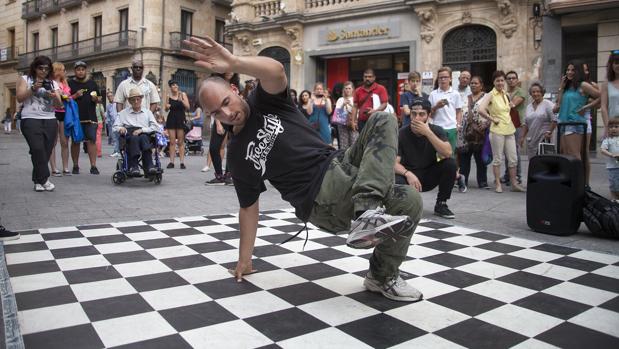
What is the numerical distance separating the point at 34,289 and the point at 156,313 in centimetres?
82

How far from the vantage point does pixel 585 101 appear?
258 inches

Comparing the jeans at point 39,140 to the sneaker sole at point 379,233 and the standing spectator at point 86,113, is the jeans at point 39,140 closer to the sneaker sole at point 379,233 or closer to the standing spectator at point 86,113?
the standing spectator at point 86,113

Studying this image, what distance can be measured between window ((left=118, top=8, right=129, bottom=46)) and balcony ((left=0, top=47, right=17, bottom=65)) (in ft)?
47.8

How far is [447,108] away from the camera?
689 centimetres

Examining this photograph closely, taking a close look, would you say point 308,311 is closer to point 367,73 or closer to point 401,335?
point 401,335

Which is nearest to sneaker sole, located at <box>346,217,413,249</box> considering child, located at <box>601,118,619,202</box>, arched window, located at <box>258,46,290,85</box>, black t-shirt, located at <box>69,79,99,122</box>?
child, located at <box>601,118,619,202</box>

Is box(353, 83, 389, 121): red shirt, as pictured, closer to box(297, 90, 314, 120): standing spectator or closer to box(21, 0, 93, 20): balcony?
box(297, 90, 314, 120): standing spectator

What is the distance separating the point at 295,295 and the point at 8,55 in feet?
139

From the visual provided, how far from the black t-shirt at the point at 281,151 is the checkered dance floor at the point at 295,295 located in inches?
23.2

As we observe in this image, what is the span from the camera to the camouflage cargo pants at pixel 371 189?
7.55 feet

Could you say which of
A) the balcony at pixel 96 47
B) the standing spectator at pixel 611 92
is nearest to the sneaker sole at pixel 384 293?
the standing spectator at pixel 611 92

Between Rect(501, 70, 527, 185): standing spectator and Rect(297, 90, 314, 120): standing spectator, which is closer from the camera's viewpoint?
Rect(501, 70, 527, 185): standing spectator

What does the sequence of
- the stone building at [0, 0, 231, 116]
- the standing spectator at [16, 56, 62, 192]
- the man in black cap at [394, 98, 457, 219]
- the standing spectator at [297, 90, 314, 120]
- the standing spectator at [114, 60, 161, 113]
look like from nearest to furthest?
the man in black cap at [394, 98, 457, 219] < the standing spectator at [16, 56, 62, 192] < the standing spectator at [114, 60, 161, 113] < the standing spectator at [297, 90, 314, 120] < the stone building at [0, 0, 231, 116]

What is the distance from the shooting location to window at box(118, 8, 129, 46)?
2655cm
